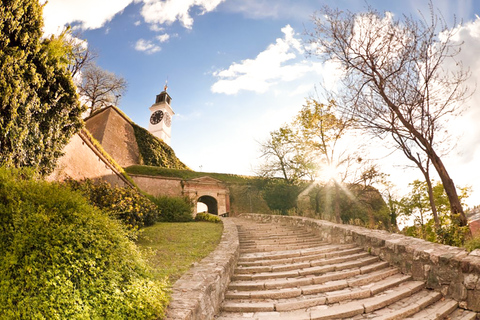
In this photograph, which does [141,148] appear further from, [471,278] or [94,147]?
[471,278]

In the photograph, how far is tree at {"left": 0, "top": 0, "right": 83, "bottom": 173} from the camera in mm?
5398

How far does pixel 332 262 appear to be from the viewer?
252 inches

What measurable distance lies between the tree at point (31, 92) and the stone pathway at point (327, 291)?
618 cm

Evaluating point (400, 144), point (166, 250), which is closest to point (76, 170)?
point (166, 250)

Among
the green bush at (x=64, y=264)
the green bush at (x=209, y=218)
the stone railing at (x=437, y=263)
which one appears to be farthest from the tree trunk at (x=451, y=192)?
the green bush at (x=209, y=218)

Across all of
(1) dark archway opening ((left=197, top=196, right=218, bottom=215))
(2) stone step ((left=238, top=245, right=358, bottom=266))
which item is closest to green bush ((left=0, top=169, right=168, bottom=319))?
(2) stone step ((left=238, top=245, right=358, bottom=266))

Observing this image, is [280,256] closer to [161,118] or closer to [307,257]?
[307,257]

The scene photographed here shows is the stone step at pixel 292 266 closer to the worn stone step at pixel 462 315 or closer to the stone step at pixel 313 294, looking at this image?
the stone step at pixel 313 294

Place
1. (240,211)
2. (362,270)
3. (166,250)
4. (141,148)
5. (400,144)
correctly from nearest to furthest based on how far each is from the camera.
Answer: (362,270), (166,250), (400,144), (240,211), (141,148)

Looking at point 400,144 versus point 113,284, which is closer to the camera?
point 113,284

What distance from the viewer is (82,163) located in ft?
33.5

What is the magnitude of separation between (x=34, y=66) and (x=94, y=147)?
19.8 feet

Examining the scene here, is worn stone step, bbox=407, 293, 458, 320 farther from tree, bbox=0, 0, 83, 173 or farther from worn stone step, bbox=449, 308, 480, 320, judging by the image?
tree, bbox=0, 0, 83, 173

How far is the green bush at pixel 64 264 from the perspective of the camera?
2260mm
